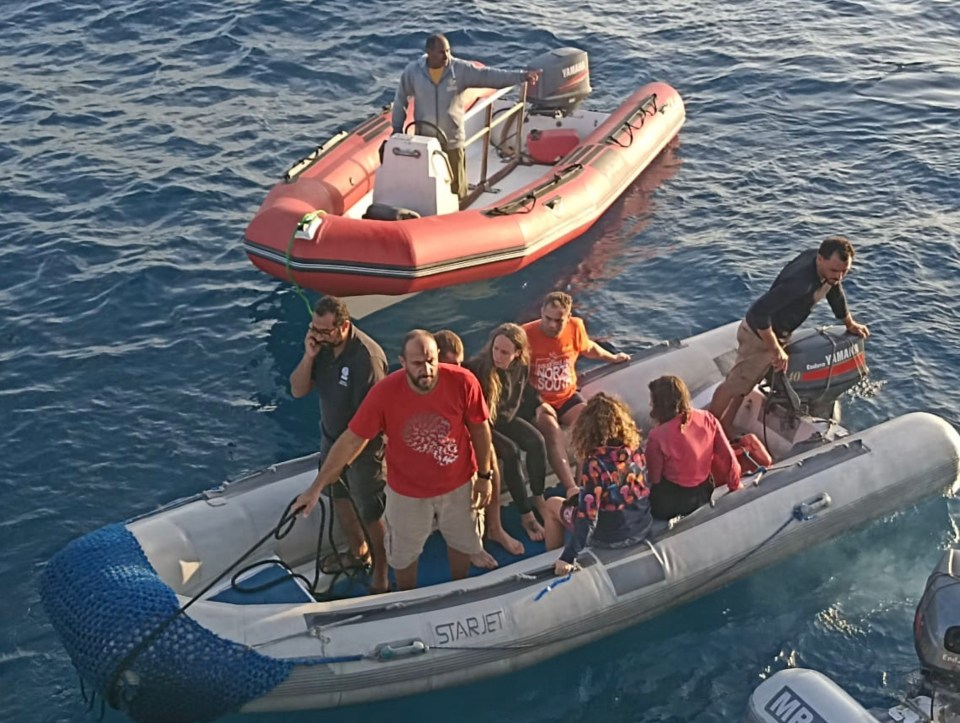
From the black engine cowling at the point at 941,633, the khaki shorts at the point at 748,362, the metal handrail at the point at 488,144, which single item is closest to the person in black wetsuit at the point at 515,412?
the khaki shorts at the point at 748,362

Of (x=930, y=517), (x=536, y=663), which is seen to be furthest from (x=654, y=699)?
(x=930, y=517)

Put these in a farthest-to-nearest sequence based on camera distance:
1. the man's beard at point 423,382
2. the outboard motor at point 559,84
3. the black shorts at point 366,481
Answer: the outboard motor at point 559,84 → the black shorts at point 366,481 → the man's beard at point 423,382

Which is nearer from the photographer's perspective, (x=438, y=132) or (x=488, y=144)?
(x=438, y=132)

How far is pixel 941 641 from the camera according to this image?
17.1 ft

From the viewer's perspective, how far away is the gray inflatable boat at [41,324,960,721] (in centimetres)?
545

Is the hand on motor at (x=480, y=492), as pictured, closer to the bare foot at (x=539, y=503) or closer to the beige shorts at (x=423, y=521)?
the beige shorts at (x=423, y=521)

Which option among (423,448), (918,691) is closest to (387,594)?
(423,448)

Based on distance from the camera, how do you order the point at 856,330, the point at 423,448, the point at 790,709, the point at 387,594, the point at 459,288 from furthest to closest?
the point at 459,288, the point at 856,330, the point at 387,594, the point at 423,448, the point at 790,709

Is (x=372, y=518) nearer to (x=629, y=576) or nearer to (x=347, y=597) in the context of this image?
(x=347, y=597)

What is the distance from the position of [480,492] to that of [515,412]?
80 centimetres

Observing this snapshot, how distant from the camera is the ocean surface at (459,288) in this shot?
6398 millimetres

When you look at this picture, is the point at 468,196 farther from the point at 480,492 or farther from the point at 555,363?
the point at 480,492

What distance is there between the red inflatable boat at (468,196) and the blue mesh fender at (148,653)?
12.5 feet

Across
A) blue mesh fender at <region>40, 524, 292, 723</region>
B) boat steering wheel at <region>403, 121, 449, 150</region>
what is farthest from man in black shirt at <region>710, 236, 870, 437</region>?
boat steering wheel at <region>403, 121, 449, 150</region>
